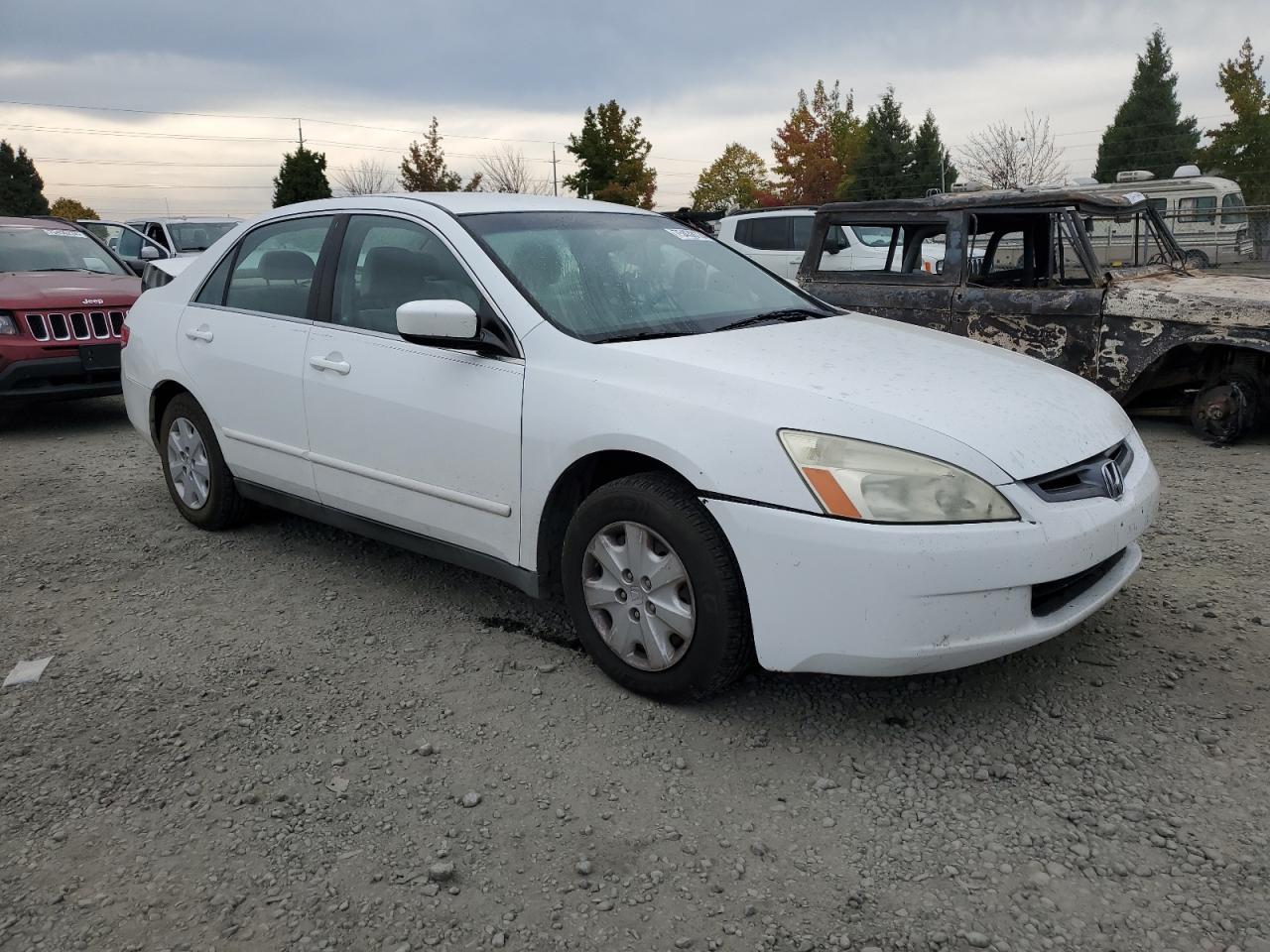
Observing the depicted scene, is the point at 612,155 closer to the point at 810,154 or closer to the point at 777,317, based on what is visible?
the point at 810,154

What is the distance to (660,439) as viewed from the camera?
9.74ft

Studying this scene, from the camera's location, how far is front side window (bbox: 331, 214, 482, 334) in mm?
3727

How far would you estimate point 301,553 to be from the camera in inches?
187

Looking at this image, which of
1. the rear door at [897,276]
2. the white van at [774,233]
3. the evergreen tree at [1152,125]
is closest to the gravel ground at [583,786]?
the rear door at [897,276]

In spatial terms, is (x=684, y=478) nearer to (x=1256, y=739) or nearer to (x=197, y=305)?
(x=1256, y=739)

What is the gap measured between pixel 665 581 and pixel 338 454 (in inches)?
64.7

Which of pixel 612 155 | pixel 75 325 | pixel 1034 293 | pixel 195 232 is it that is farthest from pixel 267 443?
Answer: pixel 612 155

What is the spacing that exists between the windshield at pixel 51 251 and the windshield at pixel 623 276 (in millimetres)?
6451

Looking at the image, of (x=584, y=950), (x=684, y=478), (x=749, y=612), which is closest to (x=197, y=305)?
Result: (x=684, y=478)

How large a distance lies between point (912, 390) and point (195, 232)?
14152 millimetres

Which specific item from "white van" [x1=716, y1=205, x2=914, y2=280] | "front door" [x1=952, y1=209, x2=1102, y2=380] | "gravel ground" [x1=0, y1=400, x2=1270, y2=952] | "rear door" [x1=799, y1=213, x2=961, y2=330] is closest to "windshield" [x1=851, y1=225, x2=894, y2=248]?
"rear door" [x1=799, y1=213, x2=961, y2=330]

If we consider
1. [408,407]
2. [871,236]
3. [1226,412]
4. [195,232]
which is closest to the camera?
[408,407]

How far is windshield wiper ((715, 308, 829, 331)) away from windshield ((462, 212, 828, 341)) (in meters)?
0.02

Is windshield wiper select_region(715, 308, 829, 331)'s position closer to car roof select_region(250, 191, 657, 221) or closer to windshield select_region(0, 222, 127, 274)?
car roof select_region(250, 191, 657, 221)
